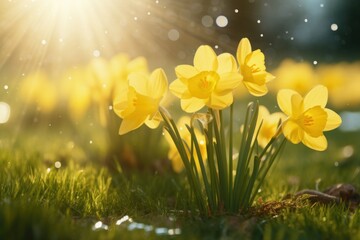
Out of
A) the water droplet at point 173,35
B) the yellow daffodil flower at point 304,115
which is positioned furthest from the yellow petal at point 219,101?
the water droplet at point 173,35

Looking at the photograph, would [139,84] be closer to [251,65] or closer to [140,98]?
[140,98]

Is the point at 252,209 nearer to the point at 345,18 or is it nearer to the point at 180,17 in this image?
the point at 180,17

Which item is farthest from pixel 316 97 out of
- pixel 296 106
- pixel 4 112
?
pixel 4 112

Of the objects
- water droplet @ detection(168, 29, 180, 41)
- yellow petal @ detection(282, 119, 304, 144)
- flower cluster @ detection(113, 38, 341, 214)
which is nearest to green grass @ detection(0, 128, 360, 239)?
flower cluster @ detection(113, 38, 341, 214)

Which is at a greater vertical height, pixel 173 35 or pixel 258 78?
pixel 258 78

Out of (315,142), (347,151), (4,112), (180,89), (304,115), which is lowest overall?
(347,151)

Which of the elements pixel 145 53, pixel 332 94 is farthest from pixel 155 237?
pixel 145 53
